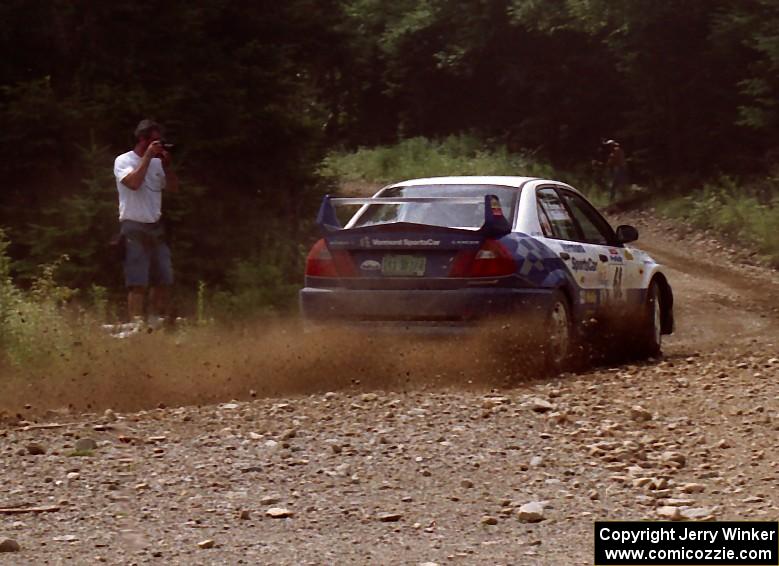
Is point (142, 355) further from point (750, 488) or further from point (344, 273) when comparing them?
point (750, 488)

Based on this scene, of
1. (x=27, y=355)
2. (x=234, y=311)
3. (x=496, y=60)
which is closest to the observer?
(x=27, y=355)

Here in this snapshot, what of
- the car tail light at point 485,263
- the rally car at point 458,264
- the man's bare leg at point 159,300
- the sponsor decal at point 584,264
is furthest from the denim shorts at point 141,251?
the sponsor decal at point 584,264

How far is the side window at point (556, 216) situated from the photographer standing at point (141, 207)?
322cm

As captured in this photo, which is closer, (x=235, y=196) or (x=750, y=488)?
(x=750, y=488)

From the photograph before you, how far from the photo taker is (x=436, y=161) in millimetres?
43844

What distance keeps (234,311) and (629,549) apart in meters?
10.2

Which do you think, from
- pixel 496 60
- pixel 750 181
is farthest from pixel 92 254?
pixel 496 60

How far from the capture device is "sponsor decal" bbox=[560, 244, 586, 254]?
37.3 feet

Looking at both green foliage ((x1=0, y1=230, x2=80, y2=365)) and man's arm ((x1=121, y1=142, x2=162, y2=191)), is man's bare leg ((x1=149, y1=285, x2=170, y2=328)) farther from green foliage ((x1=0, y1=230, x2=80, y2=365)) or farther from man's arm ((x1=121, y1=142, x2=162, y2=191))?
green foliage ((x1=0, y1=230, x2=80, y2=365))

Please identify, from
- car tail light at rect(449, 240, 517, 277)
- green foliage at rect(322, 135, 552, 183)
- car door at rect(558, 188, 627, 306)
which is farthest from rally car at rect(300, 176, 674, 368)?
green foliage at rect(322, 135, 552, 183)

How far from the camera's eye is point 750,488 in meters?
6.83

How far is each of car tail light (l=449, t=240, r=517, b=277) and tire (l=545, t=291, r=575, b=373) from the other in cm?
52

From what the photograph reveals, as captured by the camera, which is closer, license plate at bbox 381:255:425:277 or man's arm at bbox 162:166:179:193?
license plate at bbox 381:255:425:277

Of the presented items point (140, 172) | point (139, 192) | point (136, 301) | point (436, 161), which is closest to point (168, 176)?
point (139, 192)
